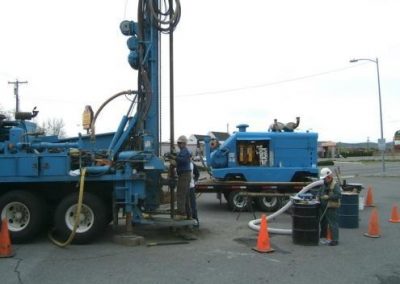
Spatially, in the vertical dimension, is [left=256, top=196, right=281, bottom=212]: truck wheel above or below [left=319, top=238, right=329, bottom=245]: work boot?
above

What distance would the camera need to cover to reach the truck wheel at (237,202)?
16859 millimetres

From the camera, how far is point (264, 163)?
57.0 ft

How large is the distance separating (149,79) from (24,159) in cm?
323

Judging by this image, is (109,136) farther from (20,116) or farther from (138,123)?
(20,116)

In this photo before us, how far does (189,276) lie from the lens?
8.12m

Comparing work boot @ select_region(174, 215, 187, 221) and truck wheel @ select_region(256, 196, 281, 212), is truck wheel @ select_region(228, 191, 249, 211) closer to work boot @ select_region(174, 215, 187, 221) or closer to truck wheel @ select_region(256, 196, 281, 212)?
truck wheel @ select_region(256, 196, 281, 212)

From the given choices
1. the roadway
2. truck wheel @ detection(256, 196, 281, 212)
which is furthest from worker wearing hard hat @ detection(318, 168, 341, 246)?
truck wheel @ detection(256, 196, 281, 212)

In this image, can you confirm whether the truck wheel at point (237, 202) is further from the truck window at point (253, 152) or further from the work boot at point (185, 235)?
the work boot at point (185, 235)

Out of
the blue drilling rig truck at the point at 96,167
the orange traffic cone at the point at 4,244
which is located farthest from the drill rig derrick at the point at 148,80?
the orange traffic cone at the point at 4,244

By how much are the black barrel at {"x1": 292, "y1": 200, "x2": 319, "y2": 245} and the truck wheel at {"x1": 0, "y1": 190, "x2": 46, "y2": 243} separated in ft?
17.6

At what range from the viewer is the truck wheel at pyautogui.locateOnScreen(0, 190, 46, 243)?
35.3ft

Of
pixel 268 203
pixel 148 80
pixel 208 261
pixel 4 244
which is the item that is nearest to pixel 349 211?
pixel 268 203

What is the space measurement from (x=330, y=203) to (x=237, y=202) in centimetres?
600

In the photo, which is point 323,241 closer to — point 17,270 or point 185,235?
point 185,235
